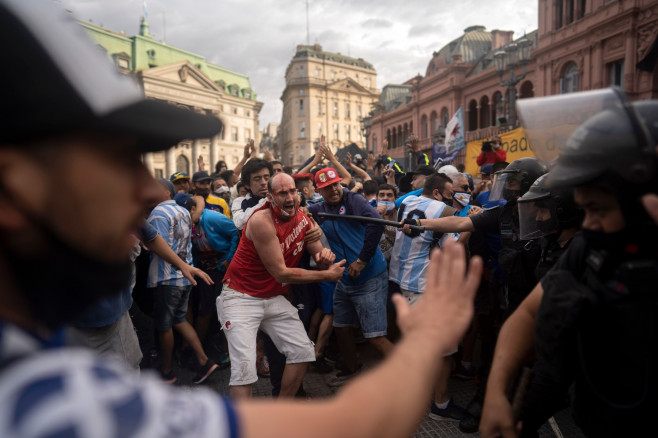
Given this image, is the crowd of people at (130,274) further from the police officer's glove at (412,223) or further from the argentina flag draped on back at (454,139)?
the argentina flag draped on back at (454,139)

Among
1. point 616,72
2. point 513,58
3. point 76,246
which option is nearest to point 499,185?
point 76,246

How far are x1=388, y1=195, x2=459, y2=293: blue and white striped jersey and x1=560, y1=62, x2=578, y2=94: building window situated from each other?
804 inches

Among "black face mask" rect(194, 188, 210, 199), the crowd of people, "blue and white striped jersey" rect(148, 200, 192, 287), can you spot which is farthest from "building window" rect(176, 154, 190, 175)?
the crowd of people

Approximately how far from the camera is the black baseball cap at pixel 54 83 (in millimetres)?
663

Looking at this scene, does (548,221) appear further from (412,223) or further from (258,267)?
(258,267)

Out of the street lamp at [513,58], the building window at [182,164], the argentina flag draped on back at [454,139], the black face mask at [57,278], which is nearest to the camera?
the black face mask at [57,278]

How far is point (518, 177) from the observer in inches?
140

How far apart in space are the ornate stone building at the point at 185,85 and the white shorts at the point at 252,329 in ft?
184

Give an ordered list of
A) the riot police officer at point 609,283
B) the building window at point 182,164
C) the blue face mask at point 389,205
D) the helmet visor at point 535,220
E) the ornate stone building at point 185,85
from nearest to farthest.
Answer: the riot police officer at point 609,283
the helmet visor at point 535,220
the blue face mask at point 389,205
the ornate stone building at point 185,85
the building window at point 182,164

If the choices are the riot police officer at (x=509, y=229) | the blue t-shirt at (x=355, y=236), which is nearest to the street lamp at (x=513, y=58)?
the blue t-shirt at (x=355, y=236)

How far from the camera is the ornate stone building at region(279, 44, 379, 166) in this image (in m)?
75.8

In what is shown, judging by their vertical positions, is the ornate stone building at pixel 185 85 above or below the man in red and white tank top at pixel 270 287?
above

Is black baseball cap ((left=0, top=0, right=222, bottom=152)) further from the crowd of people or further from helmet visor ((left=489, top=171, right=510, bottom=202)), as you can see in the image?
helmet visor ((left=489, top=171, right=510, bottom=202))

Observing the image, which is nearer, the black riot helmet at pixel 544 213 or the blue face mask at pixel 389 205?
the black riot helmet at pixel 544 213
